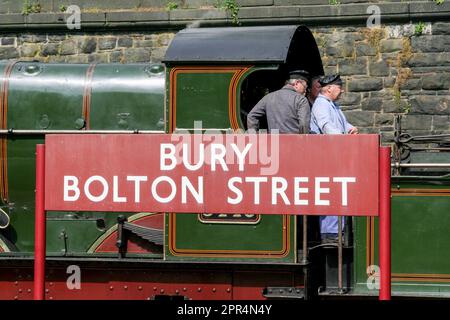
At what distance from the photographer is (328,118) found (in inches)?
293

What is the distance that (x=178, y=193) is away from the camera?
527cm

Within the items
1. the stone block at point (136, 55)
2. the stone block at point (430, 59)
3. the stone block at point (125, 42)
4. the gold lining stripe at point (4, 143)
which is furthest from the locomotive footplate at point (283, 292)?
the stone block at point (125, 42)

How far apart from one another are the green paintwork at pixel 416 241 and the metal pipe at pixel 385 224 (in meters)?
2.18

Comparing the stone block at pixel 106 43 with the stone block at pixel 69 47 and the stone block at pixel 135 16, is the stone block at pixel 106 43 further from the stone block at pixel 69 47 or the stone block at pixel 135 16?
the stone block at pixel 69 47

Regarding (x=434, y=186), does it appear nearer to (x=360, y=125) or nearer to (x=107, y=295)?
(x=107, y=295)

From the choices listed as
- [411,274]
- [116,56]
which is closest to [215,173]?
[411,274]

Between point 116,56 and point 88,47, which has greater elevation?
point 88,47

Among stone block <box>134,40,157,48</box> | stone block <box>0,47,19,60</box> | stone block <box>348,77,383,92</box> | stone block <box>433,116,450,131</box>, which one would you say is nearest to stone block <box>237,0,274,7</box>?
stone block <box>134,40,157,48</box>

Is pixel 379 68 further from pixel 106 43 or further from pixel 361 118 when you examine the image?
pixel 106 43

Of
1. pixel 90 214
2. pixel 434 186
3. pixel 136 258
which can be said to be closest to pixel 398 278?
pixel 434 186

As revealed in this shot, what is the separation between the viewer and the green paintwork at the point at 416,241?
280 inches

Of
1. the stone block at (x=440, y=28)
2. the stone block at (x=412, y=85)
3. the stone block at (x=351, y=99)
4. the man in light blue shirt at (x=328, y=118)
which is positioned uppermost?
the stone block at (x=440, y=28)

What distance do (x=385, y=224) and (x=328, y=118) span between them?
2.63 metres

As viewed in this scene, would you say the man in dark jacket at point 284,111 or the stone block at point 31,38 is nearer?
the man in dark jacket at point 284,111
